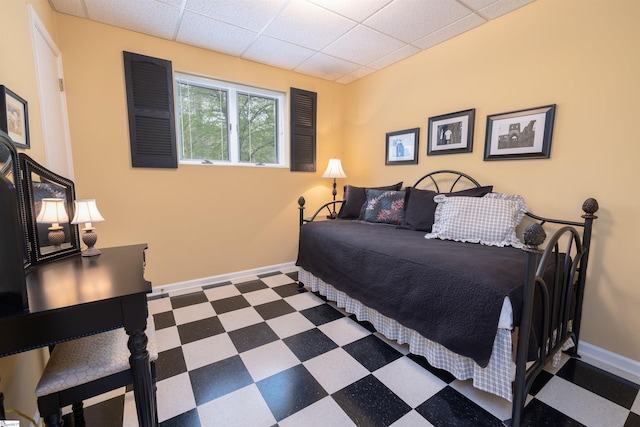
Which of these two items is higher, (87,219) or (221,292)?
(87,219)

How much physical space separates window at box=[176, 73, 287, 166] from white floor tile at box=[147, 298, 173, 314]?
136 cm

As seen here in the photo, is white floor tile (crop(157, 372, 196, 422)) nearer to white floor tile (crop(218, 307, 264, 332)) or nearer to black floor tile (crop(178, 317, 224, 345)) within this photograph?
black floor tile (crop(178, 317, 224, 345))

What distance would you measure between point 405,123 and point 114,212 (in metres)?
2.96

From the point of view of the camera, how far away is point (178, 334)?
1909 millimetres

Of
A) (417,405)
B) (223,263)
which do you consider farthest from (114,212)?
(417,405)

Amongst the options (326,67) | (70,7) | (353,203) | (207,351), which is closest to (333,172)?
(353,203)

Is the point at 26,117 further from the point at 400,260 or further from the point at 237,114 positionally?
the point at 400,260

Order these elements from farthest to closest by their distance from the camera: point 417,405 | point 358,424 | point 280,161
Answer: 1. point 280,161
2. point 417,405
3. point 358,424

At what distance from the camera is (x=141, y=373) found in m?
0.93

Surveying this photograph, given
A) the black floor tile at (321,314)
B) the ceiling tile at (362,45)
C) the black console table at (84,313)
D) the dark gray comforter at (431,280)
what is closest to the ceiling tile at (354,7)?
the ceiling tile at (362,45)

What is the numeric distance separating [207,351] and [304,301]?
0.94m

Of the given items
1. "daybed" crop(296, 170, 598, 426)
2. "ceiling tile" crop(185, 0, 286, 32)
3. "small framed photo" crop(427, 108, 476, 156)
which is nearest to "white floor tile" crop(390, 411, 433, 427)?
"daybed" crop(296, 170, 598, 426)

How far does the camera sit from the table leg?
0.91 metres

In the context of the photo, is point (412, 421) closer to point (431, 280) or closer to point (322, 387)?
point (322, 387)
